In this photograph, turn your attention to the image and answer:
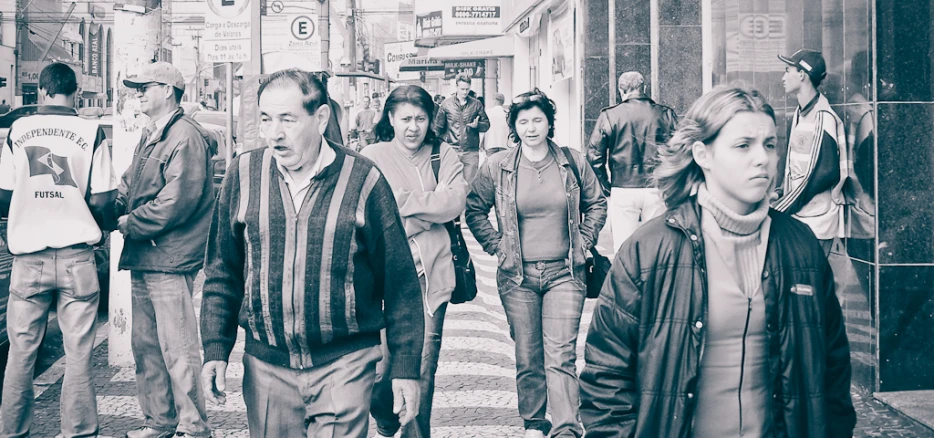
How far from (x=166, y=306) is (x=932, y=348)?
181 inches

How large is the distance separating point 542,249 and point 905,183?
2.46 m

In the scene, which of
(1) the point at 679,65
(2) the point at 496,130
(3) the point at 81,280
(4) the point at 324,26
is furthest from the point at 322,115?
(4) the point at 324,26

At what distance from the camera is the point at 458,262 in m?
5.70

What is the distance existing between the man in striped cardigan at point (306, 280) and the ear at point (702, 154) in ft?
3.85

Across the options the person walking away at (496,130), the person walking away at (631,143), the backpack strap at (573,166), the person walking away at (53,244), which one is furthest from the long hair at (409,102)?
the person walking away at (496,130)

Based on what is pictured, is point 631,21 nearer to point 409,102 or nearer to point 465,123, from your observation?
point 465,123

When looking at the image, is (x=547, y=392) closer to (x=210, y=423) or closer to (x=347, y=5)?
(x=210, y=423)

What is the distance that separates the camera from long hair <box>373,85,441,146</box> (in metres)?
5.62

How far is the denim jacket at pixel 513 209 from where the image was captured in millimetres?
5840

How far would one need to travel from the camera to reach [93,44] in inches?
3098

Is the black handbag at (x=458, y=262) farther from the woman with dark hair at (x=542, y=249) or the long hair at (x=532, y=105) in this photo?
the long hair at (x=532, y=105)

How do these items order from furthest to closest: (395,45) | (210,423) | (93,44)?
(93,44)
(395,45)
(210,423)

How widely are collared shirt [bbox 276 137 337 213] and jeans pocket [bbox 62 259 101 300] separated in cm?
242

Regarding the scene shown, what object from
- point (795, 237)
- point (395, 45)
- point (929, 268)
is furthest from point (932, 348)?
point (395, 45)
